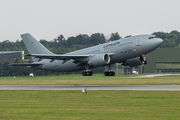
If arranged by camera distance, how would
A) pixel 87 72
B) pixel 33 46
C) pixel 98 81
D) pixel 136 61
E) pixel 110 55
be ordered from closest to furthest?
pixel 110 55 < pixel 87 72 < pixel 136 61 < pixel 33 46 < pixel 98 81

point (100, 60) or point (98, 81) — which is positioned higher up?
point (100, 60)

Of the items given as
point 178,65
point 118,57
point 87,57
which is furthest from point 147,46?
point 178,65

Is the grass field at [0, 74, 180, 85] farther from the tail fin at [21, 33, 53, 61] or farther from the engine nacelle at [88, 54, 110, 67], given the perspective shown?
the engine nacelle at [88, 54, 110, 67]

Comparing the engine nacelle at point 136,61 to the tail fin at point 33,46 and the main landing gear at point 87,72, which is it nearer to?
the main landing gear at point 87,72

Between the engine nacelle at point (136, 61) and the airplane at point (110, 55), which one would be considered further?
the engine nacelle at point (136, 61)

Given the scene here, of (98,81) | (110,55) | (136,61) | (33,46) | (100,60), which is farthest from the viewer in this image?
(98,81)

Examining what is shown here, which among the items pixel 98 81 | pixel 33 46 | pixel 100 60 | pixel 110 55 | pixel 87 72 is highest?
pixel 33 46

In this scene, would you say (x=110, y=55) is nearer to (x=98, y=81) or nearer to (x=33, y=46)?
(x=98, y=81)

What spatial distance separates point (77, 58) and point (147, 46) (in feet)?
41.2

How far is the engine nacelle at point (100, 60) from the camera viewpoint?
47938 mm

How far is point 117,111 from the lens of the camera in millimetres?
21203

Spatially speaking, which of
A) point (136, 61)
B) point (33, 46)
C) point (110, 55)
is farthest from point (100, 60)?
A: point (33, 46)

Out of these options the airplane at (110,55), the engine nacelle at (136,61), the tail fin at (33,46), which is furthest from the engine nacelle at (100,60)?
the tail fin at (33,46)

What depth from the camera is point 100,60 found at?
4800 cm
